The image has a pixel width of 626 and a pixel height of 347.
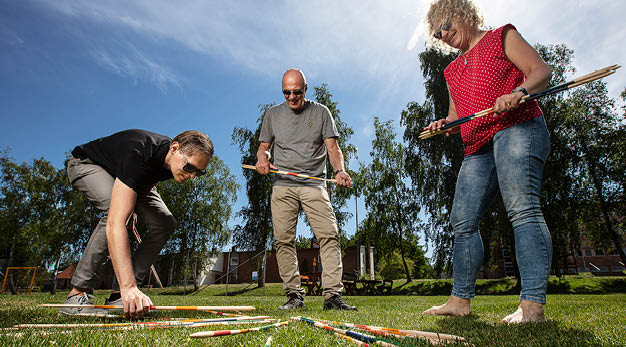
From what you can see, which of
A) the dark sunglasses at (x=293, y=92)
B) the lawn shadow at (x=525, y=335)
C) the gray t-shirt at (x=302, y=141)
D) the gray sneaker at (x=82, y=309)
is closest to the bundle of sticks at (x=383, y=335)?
the lawn shadow at (x=525, y=335)

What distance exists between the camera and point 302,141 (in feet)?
13.9

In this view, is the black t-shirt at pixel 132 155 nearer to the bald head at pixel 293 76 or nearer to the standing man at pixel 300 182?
the standing man at pixel 300 182

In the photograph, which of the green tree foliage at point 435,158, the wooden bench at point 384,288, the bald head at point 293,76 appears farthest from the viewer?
the green tree foliage at point 435,158

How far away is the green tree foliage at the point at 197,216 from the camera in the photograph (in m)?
26.6

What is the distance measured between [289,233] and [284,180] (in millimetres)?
603

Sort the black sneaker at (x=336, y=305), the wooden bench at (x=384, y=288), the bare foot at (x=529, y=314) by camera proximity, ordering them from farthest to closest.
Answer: the wooden bench at (x=384, y=288) → the black sneaker at (x=336, y=305) → the bare foot at (x=529, y=314)

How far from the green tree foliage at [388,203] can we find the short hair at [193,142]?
20933 millimetres

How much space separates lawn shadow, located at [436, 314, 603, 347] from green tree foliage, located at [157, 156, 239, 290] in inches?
1018

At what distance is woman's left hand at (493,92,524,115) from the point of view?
234 centimetres

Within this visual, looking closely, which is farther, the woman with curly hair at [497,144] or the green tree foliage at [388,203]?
the green tree foliage at [388,203]

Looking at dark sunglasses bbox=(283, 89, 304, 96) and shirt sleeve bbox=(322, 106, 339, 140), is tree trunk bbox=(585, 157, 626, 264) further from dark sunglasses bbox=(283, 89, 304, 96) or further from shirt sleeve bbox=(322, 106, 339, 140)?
dark sunglasses bbox=(283, 89, 304, 96)

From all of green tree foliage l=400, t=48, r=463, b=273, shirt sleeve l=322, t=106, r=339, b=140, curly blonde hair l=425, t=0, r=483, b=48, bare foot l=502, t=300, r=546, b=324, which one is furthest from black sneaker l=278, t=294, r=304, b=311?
green tree foliage l=400, t=48, r=463, b=273

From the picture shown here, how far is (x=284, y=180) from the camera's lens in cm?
411

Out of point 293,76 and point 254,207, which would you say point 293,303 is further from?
point 254,207
